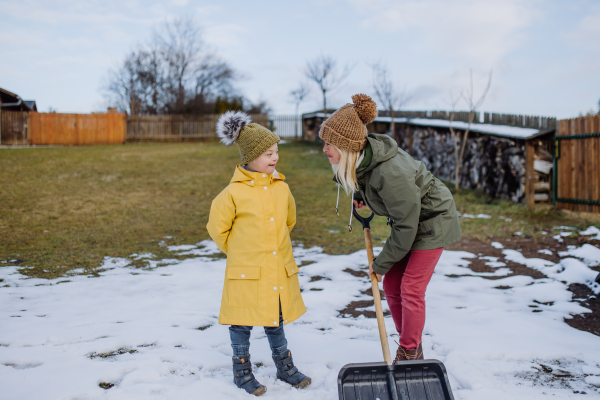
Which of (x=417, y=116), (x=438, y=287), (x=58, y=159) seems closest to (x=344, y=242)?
(x=438, y=287)

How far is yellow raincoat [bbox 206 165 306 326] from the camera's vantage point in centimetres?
236

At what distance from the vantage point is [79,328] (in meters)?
3.19

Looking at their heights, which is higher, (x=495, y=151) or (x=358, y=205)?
(x=495, y=151)

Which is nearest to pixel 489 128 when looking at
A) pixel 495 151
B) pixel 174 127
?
pixel 495 151

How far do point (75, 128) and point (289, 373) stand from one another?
61.4 feet

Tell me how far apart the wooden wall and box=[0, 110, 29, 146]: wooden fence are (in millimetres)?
206

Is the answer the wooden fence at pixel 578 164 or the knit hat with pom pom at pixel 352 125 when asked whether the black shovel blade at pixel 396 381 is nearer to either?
the knit hat with pom pom at pixel 352 125

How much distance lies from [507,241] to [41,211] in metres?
7.13

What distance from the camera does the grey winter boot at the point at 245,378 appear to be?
2346 mm

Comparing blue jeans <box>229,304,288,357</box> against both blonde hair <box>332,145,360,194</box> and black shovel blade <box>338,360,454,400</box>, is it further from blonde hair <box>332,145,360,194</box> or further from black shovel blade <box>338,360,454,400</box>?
blonde hair <box>332,145,360,194</box>

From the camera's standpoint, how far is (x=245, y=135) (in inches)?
101

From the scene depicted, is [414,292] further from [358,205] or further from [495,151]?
[495,151]

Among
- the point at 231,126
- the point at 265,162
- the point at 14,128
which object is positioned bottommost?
the point at 265,162

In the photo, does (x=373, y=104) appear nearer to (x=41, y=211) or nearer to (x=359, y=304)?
(x=359, y=304)
